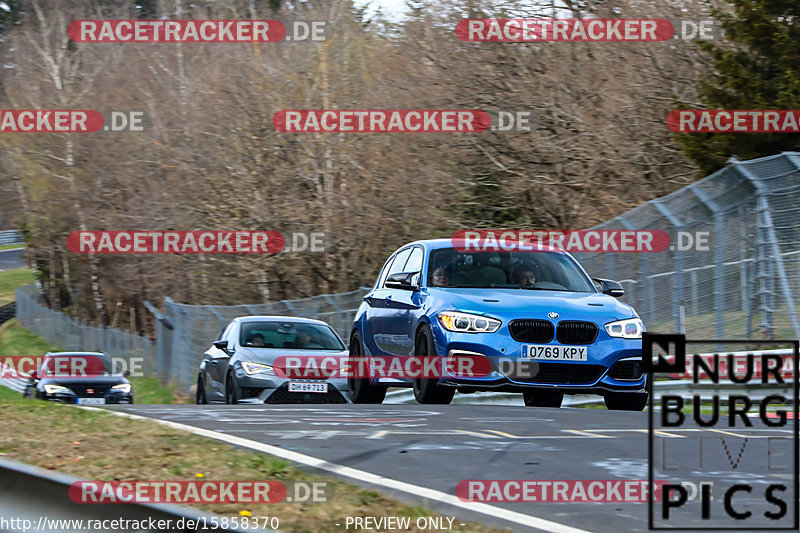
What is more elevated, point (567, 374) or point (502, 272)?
point (502, 272)

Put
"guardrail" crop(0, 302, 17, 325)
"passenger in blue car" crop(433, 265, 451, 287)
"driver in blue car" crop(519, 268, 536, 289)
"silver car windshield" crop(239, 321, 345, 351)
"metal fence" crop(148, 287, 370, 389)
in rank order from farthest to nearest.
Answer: "guardrail" crop(0, 302, 17, 325) < "metal fence" crop(148, 287, 370, 389) < "silver car windshield" crop(239, 321, 345, 351) < "driver in blue car" crop(519, 268, 536, 289) < "passenger in blue car" crop(433, 265, 451, 287)

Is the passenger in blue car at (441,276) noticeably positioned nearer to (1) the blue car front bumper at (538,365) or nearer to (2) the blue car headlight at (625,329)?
(1) the blue car front bumper at (538,365)

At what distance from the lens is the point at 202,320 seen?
29.8m

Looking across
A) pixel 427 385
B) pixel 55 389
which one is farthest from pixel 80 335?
pixel 427 385

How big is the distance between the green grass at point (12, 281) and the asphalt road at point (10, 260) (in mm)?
1510

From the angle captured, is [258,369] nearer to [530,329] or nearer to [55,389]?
[530,329]

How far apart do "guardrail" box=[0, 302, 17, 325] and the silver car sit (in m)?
61.7

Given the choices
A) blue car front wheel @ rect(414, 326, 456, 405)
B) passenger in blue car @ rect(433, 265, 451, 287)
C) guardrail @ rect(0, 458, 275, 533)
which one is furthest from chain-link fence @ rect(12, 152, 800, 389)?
guardrail @ rect(0, 458, 275, 533)

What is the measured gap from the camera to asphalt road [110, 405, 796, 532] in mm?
6211

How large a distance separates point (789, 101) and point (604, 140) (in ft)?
25.3

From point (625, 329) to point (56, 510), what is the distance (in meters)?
7.48

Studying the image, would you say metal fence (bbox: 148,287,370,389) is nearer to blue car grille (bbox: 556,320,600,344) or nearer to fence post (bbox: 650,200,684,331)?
fence post (bbox: 650,200,684,331)

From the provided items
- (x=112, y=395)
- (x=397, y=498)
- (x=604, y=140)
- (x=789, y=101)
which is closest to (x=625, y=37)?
(x=604, y=140)

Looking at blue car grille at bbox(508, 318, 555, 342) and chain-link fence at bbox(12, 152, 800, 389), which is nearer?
blue car grille at bbox(508, 318, 555, 342)
